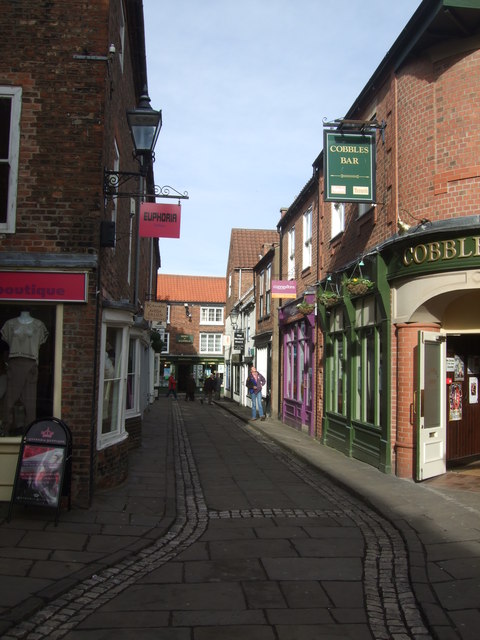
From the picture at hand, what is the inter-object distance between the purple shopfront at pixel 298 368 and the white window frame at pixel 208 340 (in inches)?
1261

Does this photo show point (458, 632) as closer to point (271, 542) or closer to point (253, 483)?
point (271, 542)

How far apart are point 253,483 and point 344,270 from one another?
5.01 meters

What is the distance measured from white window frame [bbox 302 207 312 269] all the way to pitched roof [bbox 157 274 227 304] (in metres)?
36.6

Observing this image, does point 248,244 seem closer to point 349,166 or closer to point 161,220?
point 349,166

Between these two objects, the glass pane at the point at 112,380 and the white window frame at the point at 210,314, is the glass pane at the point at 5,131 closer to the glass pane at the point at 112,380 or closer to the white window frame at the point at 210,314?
the glass pane at the point at 112,380

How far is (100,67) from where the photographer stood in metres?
8.10

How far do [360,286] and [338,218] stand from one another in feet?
12.7

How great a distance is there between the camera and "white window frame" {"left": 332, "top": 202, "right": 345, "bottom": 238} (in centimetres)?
1395

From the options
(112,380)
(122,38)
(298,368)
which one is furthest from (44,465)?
(298,368)

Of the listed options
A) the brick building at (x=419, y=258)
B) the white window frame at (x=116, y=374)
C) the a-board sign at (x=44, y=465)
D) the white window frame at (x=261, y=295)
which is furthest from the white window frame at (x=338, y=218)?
the white window frame at (x=261, y=295)

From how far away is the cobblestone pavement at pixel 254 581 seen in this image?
439 centimetres

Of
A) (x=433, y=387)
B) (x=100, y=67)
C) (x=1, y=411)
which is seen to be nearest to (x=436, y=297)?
(x=433, y=387)

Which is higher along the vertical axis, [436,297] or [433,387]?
[436,297]

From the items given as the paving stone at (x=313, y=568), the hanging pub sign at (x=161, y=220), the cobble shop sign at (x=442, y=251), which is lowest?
the paving stone at (x=313, y=568)
